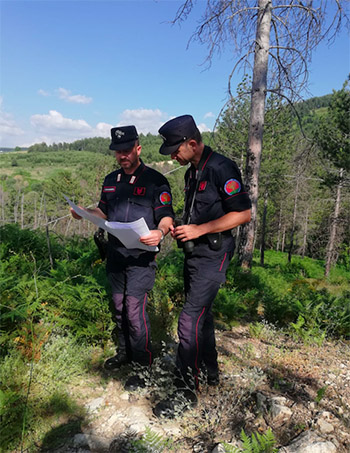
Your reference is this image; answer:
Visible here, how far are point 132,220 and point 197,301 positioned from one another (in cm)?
95

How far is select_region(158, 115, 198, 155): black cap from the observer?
2.19m

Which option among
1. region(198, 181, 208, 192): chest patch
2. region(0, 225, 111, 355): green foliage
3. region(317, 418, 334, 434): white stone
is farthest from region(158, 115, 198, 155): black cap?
region(317, 418, 334, 434): white stone

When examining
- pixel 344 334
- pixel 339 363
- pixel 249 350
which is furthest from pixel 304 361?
pixel 344 334

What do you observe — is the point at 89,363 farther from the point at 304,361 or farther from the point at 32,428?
the point at 304,361

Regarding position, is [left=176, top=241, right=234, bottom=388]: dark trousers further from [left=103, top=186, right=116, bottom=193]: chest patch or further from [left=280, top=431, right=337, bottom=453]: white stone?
[left=103, top=186, right=116, bottom=193]: chest patch

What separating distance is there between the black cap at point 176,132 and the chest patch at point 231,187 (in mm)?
462

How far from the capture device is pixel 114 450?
1961 millimetres

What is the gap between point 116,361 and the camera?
9.28 ft

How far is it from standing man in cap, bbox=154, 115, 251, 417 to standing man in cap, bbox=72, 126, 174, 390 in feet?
1.22

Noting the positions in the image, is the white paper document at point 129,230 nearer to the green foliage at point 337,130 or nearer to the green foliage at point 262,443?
the green foliage at point 262,443

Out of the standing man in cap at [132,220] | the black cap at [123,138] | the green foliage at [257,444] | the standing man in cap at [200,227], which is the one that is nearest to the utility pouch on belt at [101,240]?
the standing man in cap at [132,220]

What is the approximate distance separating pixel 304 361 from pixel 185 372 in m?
1.39

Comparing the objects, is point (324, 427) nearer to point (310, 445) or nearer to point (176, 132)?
point (310, 445)

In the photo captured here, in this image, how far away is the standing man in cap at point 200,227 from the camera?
7.08ft
